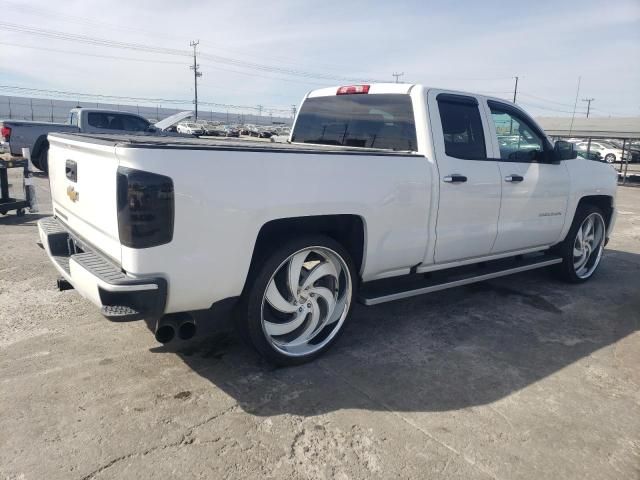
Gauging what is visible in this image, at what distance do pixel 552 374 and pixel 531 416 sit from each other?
0.69 metres

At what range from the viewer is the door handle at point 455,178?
13.1ft

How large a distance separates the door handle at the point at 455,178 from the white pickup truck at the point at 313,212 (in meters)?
0.03

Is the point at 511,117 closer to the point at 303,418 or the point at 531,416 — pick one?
the point at 531,416

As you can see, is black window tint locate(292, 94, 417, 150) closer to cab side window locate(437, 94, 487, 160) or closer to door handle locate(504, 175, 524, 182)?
cab side window locate(437, 94, 487, 160)

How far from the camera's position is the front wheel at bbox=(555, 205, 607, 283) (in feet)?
18.5

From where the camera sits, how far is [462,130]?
4340 mm

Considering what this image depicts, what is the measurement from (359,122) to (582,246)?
320 centimetres

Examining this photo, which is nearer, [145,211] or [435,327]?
[145,211]

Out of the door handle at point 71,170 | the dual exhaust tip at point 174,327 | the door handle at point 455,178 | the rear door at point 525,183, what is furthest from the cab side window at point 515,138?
the door handle at point 71,170

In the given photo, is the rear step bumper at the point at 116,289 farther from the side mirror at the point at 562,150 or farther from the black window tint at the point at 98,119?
the black window tint at the point at 98,119

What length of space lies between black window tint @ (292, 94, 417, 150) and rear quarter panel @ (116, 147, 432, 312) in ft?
2.01

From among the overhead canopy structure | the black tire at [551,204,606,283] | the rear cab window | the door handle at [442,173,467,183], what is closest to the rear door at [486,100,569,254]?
the black tire at [551,204,606,283]

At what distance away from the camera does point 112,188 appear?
271 cm

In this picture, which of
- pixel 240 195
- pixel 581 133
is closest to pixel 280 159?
pixel 240 195
